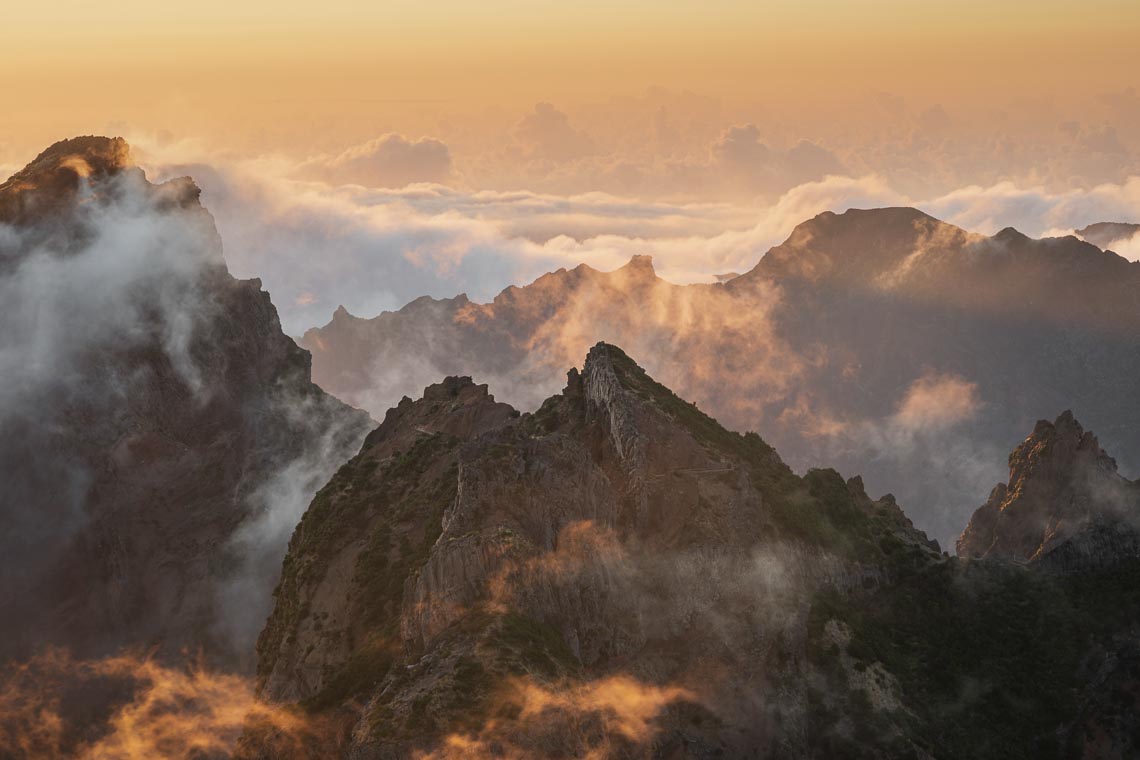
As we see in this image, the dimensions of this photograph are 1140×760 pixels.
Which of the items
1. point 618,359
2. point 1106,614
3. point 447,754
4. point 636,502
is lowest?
point 447,754

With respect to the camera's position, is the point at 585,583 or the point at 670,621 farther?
the point at 670,621

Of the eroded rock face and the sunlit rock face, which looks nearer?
the eroded rock face

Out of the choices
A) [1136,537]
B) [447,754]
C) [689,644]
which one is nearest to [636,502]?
[689,644]

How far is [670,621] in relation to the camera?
442 feet

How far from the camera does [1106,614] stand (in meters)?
140

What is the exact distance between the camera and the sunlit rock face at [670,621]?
11812 cm

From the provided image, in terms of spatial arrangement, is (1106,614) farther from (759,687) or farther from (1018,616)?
(759,687)

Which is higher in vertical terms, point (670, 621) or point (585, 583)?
point (585, 583)

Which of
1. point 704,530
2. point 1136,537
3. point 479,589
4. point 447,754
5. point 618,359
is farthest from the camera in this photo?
point 618,359

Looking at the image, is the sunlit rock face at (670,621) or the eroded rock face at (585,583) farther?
the sunlit rock face at (670,621)

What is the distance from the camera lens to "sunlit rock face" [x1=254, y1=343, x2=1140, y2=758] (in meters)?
118

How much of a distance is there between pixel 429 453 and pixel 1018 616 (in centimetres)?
7897

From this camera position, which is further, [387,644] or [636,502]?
[636,502]

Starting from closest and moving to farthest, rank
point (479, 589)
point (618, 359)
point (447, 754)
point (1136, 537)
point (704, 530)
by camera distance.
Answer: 1. point (447, 754)
2. point (479, 589)
3. point (704, 530)
4. point (1136, 537)
5. point (618, 359)
